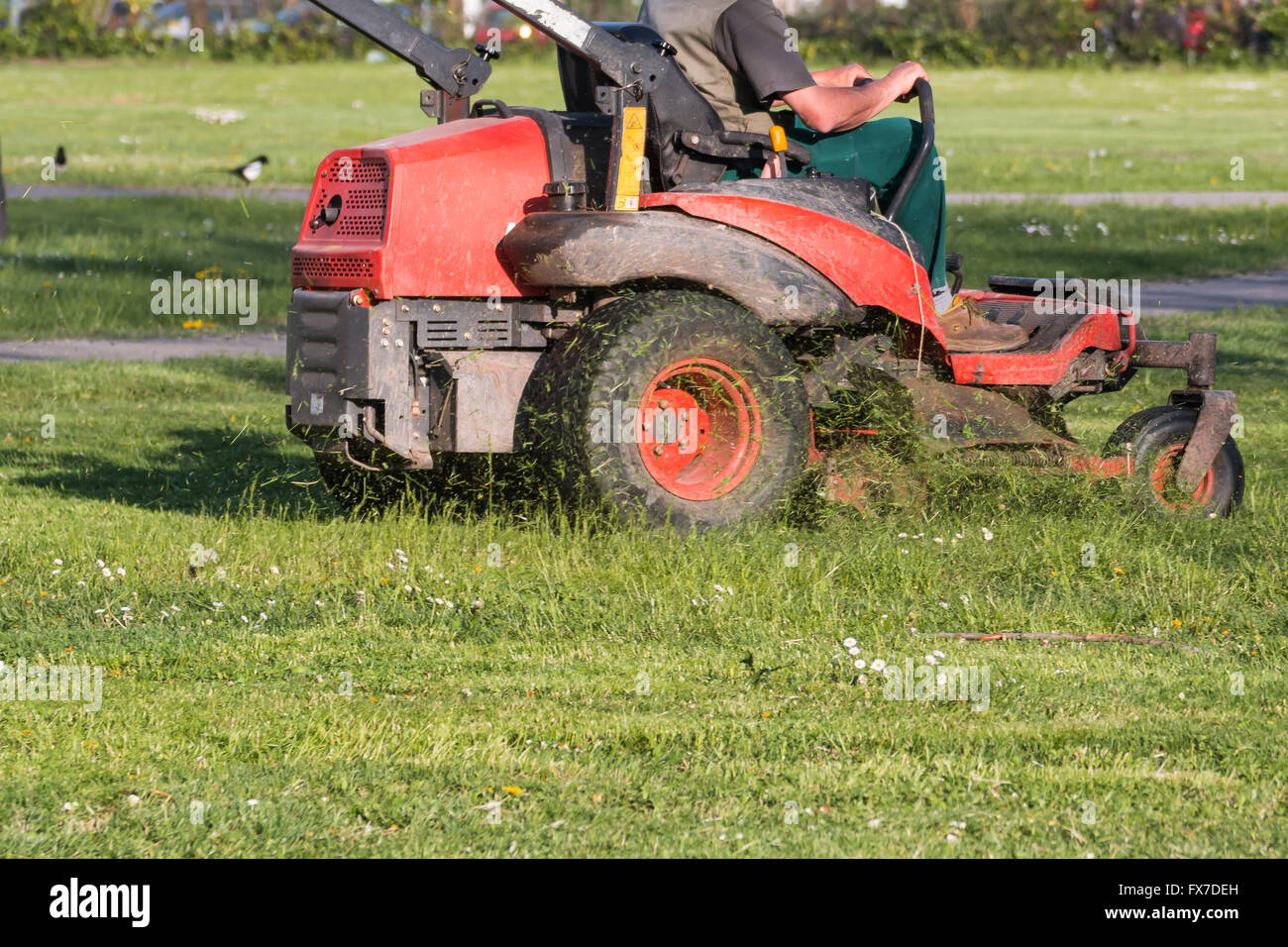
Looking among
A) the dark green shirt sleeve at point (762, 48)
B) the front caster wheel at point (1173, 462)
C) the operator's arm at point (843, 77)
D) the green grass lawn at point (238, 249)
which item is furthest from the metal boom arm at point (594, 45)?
the green grass lawn at point (238, 249)

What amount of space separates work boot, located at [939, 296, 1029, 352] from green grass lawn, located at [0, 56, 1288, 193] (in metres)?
14.4

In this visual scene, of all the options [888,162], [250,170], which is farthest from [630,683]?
[250,170]

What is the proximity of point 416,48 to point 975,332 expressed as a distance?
7.69 feet

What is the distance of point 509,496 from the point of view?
259 inches

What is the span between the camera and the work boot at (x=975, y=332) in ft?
22.9

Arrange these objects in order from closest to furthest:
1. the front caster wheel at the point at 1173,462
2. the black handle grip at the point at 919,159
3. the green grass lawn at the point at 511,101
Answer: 1. the black handle grip at the point at 919,159
2. the front caster wheel at the point at 1173,462
3. the green grass lawn at the point at 511,101

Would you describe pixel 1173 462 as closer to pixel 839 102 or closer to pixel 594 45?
pixel 839 102

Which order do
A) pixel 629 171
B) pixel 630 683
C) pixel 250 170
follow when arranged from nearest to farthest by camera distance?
pixel 630 683 < pixel 629 171 < pixel 250 170

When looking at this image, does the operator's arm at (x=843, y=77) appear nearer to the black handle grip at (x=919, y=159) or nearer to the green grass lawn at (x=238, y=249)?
the black handle grip at (x=919, y=159)

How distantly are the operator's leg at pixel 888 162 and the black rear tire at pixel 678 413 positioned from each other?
96 centimetres

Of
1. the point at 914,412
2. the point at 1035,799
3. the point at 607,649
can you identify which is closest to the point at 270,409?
the point at 914,412

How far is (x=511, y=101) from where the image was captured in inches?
1176

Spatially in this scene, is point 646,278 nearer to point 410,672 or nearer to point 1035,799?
point 410,672
